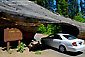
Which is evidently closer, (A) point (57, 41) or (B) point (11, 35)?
(B) point (11, 35)

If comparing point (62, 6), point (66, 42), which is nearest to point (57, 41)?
point (66, 42)

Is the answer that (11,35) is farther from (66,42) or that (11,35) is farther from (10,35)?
(66,42)

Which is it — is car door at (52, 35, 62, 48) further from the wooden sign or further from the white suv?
the wooden sign

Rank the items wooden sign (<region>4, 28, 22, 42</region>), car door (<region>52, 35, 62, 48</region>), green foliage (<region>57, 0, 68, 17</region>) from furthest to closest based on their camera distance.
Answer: green foliage (<region>57, 0, 68, 17</region>), car door (<region>52, 35, 62, 48</region>), wooden sign (<region>4, 28, 22, 42</region>)

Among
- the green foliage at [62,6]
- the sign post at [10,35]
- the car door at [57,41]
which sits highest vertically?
the green foliage at [62,6]

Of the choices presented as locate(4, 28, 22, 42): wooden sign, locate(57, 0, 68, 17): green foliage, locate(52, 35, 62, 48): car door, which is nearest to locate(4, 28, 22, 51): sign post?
locate(4, 28, 22, 42): wooden sign

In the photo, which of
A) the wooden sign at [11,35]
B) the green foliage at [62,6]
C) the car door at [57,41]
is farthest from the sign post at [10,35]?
the green foliage at [62,6]

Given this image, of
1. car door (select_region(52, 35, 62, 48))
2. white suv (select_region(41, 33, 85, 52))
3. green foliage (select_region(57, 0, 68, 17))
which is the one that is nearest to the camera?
white suv (select_region(41, 33, 85, 52))

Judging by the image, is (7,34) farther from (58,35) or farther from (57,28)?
(57,28)

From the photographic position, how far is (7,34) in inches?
266

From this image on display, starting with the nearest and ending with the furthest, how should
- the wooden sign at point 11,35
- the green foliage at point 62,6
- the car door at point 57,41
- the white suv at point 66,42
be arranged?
the wooden sign at point 11,35 → the white suv at point 66,42 → the car door at point 57,41 → the green foliage at point 62,6

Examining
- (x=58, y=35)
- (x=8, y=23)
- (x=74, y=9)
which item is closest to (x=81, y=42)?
(x=58, y=35)

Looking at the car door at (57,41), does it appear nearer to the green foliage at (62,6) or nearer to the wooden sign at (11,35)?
the wooden sign at (11,35)

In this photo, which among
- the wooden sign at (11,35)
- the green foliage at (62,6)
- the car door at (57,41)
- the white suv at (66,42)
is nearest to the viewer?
the wooden sign at (11,35)
